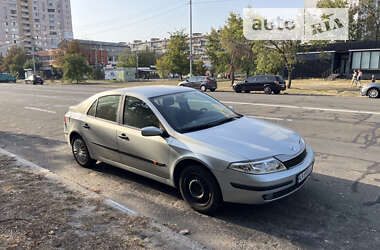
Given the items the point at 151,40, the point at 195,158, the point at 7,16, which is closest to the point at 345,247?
the point at 195,158

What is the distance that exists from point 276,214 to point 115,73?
62995mm

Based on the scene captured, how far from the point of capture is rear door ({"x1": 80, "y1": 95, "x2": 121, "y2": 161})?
15.5 feet

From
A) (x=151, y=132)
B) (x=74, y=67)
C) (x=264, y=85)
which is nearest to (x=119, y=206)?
(x=151, y=132)

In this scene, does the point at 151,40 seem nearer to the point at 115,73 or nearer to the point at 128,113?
the point at 115,73

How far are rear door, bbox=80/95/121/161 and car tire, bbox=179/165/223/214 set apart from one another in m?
1.42

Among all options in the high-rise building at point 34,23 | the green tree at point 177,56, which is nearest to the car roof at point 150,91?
the green tree at point 177,56

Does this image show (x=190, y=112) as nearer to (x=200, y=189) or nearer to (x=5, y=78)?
(x=200, y=189)

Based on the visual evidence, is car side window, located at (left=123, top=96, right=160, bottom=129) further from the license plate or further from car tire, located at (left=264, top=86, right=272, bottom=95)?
car tire, located at (left=264, top=86, right=272, bottom=95)

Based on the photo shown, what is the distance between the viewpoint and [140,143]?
13.8 ft

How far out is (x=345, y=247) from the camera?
9.77 ft

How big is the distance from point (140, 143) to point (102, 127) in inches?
38.7

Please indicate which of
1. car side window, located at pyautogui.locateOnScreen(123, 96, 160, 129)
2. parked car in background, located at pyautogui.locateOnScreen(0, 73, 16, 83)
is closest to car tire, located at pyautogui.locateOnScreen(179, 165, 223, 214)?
car side window, located at pyautogui.locateOnScreen(123, 96, 160, 129)

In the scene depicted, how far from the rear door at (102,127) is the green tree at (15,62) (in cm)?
9705

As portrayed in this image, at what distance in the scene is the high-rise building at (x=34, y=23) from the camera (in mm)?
121412
